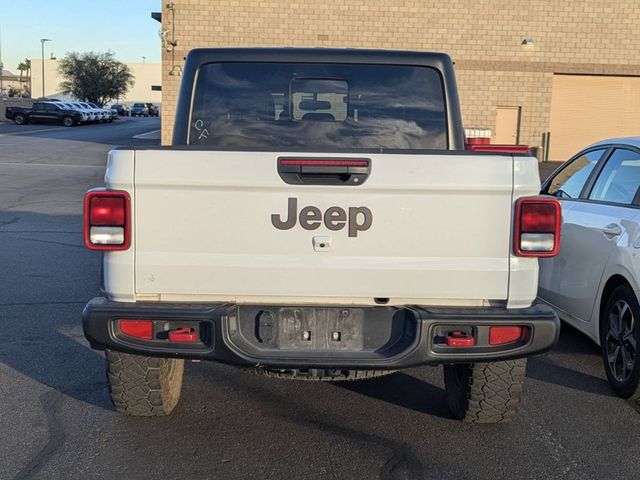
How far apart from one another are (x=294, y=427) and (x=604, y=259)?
2450mm

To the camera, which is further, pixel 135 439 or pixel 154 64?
pixel 154 64

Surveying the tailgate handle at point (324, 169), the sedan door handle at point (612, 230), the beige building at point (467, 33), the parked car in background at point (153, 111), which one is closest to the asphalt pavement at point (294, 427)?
the sedan door handle at point (612, 230)

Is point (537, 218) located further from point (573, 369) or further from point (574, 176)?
point (574, 176)

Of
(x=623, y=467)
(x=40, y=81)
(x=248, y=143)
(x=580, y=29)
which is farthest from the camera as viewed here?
(x=40, y=81)

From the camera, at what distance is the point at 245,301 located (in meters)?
3.67

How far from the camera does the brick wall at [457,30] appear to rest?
26969 millimetres

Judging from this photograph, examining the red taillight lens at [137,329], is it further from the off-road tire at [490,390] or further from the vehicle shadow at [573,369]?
the vehicle shadow at [573,369]

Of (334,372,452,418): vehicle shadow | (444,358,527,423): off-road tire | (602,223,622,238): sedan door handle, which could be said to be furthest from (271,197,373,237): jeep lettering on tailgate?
(602,223,622,238): sedan door handle

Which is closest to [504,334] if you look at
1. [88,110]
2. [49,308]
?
[49,308]

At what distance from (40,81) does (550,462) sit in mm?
118248

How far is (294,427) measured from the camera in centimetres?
437

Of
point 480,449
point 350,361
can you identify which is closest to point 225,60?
point 350,361

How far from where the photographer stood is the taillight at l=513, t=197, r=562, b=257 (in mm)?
3582

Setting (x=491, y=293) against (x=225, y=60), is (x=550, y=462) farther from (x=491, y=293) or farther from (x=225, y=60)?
(x=225, y=60)
